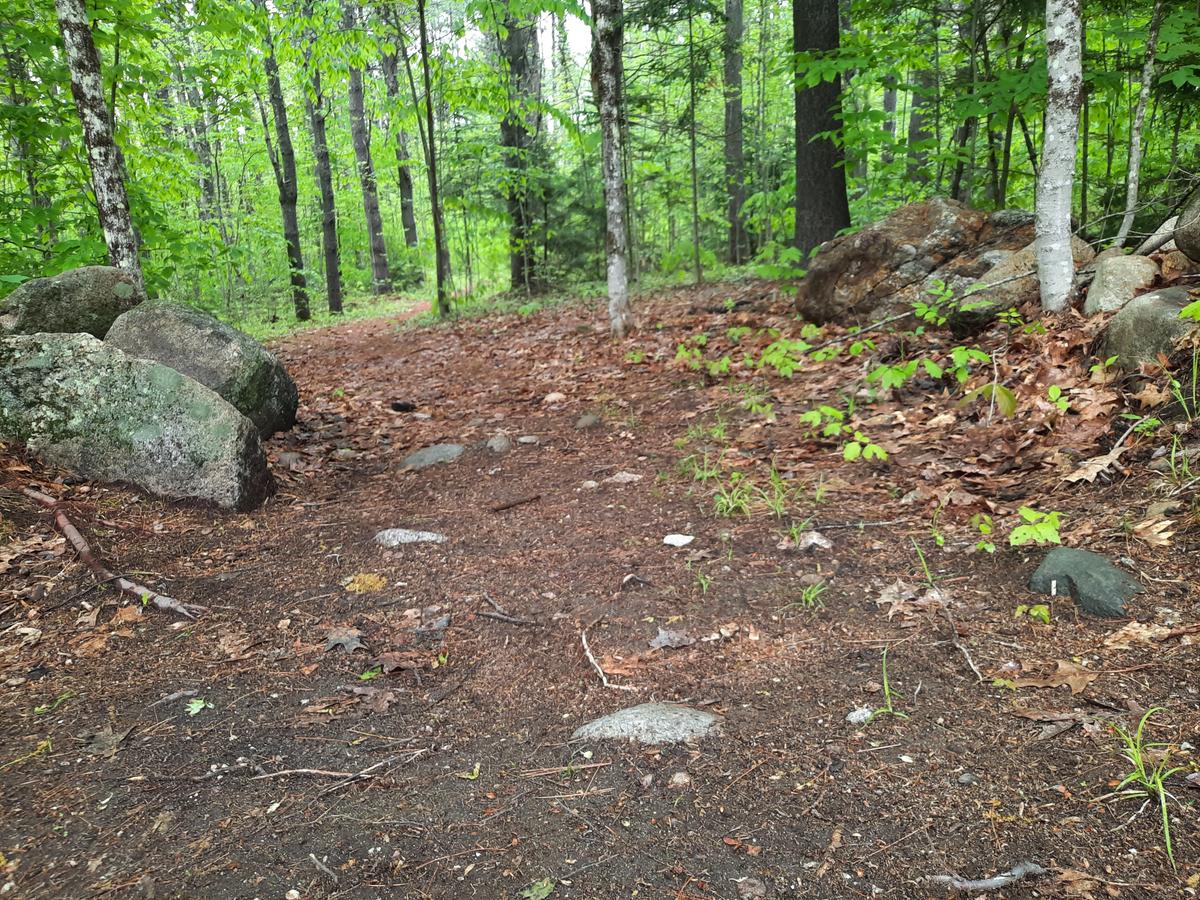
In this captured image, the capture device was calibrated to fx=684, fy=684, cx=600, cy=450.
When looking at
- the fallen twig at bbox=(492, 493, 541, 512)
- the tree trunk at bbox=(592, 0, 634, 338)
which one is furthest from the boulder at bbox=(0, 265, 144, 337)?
the tree trunk at bbox=(592, 0, 634, 338)

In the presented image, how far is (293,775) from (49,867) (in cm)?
66

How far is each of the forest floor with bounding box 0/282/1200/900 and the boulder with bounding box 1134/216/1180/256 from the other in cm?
80

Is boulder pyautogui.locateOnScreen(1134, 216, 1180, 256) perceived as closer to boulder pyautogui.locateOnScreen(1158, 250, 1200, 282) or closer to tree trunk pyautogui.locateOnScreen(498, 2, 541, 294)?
boulder pyautogui.locateOnScreen(1158, 250, 1200, 282)

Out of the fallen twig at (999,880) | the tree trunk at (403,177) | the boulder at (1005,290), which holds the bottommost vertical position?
the fallen twig at (999,880)

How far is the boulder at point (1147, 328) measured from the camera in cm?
383

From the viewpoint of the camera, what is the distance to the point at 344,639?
3.25 metres

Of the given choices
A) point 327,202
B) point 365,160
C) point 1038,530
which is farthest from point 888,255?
point 365,160

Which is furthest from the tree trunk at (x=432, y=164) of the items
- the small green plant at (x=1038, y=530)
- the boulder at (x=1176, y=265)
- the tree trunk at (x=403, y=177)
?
the small green plant at (x=1038, y=530)

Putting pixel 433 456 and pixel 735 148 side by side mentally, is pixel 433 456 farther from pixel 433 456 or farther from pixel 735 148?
pixel 735 148

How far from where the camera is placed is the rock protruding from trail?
592 centimetres

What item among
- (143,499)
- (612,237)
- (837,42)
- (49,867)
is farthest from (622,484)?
(837,42)

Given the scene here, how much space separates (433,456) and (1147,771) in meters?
5.16

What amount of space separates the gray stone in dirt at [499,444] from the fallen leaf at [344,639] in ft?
9.43

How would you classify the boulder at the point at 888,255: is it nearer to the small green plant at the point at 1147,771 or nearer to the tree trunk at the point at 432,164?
the small green plant at the point at 1147,771
